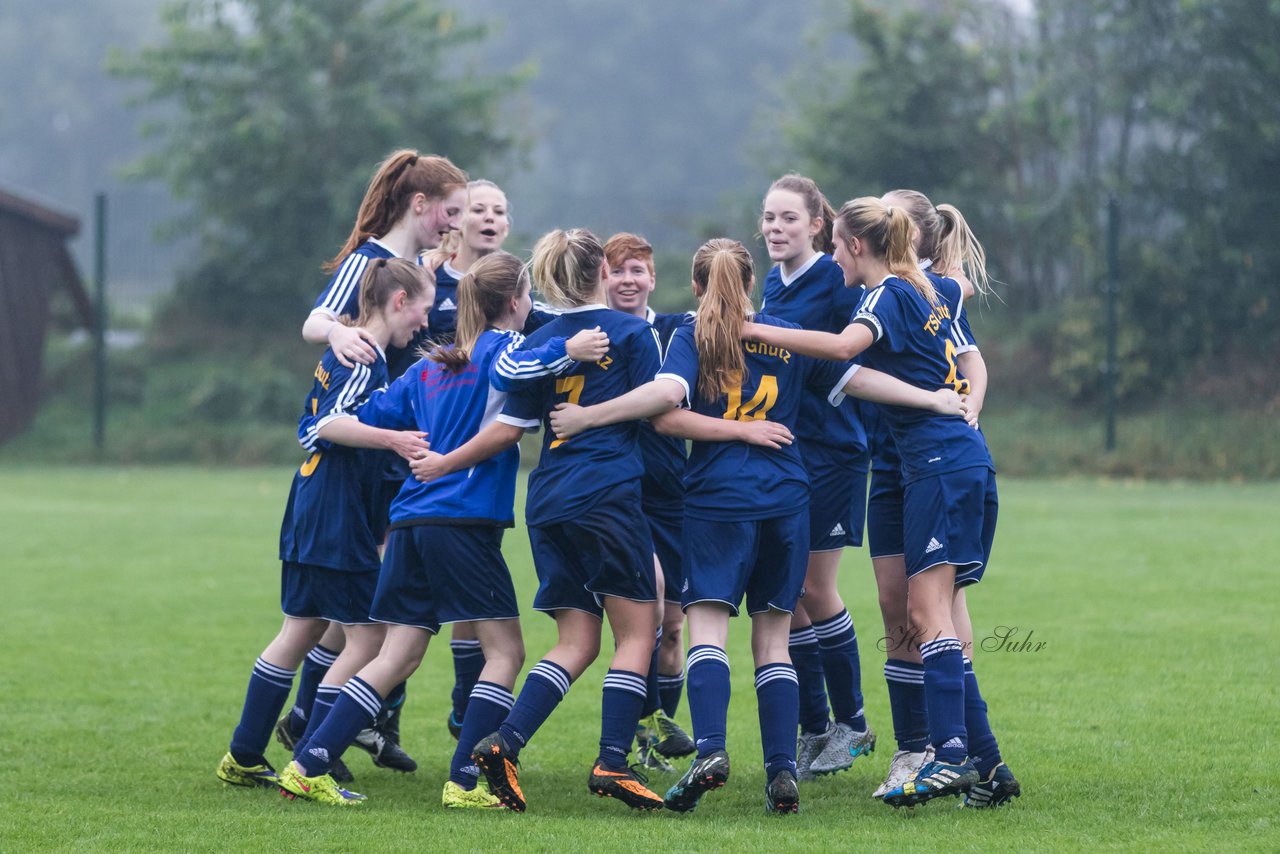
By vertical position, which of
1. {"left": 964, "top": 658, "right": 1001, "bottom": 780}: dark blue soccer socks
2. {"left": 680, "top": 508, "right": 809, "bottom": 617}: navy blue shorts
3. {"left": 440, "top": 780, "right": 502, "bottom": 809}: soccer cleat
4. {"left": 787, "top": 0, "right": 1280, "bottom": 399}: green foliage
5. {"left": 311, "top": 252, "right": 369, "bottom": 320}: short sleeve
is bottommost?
{"left": 440, "top": 780, "right": 502, "bottom": 809}: soccer cleat

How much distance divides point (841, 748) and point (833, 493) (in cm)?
91

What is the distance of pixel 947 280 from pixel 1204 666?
2.63 meters

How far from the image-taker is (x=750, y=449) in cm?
468

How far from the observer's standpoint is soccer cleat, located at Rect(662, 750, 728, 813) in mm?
4340

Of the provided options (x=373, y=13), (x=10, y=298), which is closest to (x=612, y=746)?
(x=10, y=298)

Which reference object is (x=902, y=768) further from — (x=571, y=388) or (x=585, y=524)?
(x=571, y=388)

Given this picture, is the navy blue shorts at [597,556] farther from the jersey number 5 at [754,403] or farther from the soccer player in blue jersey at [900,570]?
the soccer player in blue jersey at [900,570]

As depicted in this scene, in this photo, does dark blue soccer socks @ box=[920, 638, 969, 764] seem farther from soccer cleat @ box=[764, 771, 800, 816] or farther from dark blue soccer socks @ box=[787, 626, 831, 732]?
dark blue soccer socks @ box=[787, 626, 831, 732]

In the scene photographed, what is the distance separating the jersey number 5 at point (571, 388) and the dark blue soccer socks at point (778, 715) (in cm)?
96

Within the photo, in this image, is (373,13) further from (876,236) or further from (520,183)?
(520,183)

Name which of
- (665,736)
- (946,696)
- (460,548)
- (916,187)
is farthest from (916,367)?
(916,187)

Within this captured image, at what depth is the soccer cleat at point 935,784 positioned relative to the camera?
4379 mm

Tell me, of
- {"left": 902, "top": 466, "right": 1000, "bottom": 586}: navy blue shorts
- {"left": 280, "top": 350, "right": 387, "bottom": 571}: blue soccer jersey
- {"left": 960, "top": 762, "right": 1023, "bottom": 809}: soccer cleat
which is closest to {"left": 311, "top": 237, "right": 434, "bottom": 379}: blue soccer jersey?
{"left": 280, "top": 350, "right": 387, "bottom": 571}: blue soccer jersey

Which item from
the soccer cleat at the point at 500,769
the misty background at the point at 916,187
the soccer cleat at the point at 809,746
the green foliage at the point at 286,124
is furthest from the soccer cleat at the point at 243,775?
the green foliage at the point at 286,124
